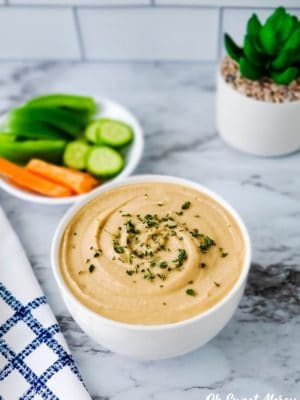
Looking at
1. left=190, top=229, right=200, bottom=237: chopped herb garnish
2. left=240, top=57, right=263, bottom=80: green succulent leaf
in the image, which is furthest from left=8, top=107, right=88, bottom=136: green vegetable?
left=190, top=229, right=200, bottom=237: chopped herb garnish

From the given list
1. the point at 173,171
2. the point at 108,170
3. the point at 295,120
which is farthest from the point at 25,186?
the point at 295,120

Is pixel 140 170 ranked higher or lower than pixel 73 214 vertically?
lower

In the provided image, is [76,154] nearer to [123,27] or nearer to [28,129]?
[28,129]

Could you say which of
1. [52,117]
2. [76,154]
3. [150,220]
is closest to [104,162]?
[76,154]

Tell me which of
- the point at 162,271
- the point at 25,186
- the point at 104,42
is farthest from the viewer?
the point at 104,42

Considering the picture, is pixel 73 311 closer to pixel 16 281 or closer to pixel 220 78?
pixel 16 281

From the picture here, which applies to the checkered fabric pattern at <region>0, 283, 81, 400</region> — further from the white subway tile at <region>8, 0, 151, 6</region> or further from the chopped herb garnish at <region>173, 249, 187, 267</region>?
the white subway tile at <region>8, 0, 151, 6</region>
